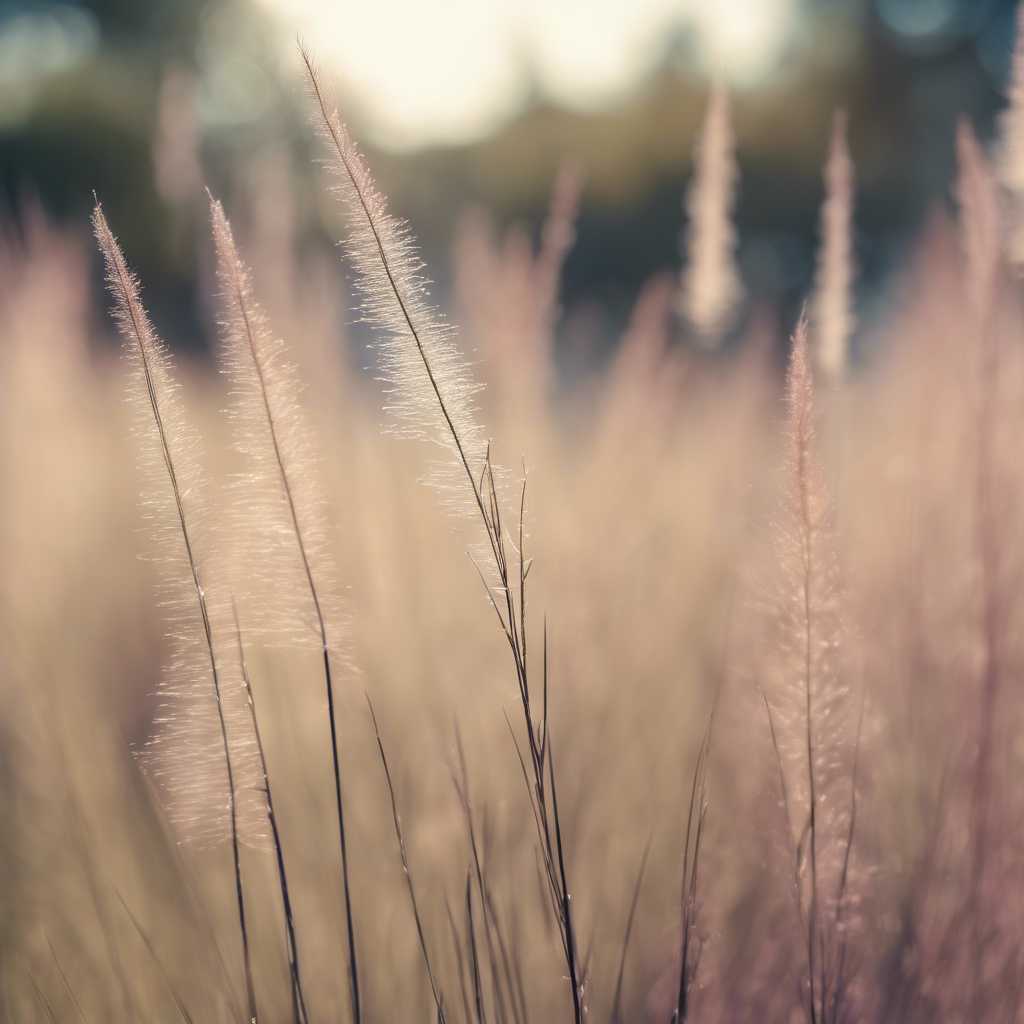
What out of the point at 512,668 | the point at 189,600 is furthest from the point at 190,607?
the point at 512,668

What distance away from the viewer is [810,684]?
45 centimetres

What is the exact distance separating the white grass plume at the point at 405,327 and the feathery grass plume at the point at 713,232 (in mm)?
528

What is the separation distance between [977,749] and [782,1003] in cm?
26

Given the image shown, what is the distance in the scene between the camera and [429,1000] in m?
0.67

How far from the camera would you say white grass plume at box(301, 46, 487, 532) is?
442mm

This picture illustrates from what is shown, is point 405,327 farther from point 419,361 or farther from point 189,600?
point 189,600

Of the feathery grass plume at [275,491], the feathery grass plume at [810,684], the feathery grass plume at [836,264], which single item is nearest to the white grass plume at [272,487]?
the feathery grass plume at [275,491]

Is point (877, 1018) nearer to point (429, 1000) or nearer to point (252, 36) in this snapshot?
point (429, 1000)

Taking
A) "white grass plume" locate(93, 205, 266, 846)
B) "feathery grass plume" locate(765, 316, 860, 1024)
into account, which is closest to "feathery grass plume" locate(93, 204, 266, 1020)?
"white grass plume" locate(93, 205, 266, 846)

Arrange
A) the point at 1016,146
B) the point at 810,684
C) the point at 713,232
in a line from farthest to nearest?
1. the point at 713,232
2. the point at 1016,146
3. the point at 810,684

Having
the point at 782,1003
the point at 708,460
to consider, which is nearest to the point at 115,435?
the point at 708,460

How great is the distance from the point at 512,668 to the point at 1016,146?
30.9 inches

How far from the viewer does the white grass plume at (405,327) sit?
442 mm

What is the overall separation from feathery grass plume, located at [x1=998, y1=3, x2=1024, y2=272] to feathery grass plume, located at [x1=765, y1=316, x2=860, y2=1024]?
0.43 meters
